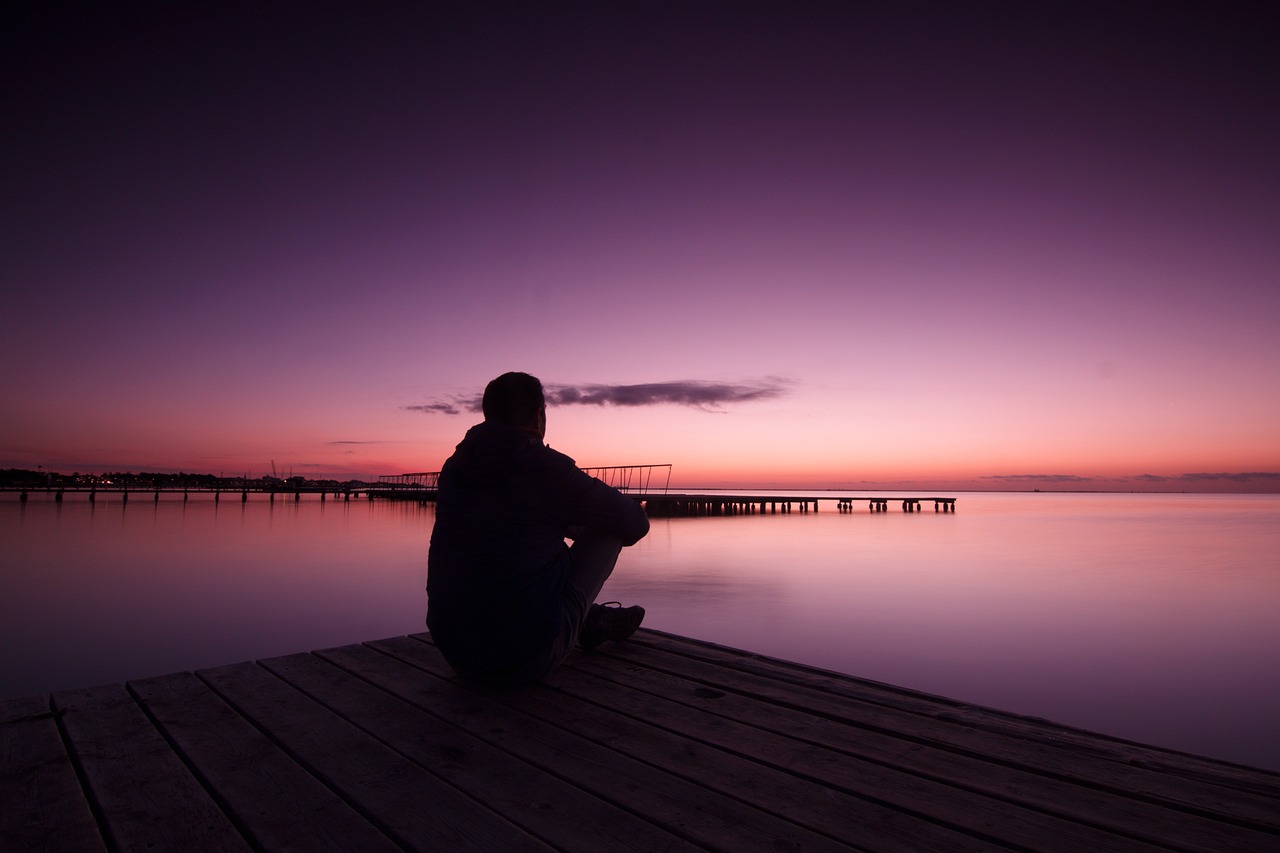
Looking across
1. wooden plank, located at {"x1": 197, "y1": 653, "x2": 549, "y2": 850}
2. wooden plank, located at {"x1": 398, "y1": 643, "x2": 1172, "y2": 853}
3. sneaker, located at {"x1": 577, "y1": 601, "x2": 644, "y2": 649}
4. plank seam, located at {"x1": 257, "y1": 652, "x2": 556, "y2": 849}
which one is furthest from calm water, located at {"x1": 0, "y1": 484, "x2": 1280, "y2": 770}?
wooden plank, located at {"x1": 197, "y1": 653, "x2": 549, "y2": 850}

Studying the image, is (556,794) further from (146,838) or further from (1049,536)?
(1049,536)

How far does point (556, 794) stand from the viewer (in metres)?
1.93

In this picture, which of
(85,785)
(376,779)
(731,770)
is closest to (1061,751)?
(731,770)

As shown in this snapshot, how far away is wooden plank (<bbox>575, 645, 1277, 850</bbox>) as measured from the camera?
1782mm

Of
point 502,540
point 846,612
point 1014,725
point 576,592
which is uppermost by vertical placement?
point 502,540

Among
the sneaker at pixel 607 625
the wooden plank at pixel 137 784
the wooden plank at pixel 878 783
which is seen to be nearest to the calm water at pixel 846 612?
the sneaker at pixel 607 625

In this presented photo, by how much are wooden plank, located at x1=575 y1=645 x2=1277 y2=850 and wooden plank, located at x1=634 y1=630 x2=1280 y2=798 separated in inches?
12.8

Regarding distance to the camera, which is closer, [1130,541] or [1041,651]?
[1041,651]

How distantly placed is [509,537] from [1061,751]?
2131mm

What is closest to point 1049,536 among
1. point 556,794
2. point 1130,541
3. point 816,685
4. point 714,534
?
point 1130,541

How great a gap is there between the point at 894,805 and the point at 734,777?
0.47m

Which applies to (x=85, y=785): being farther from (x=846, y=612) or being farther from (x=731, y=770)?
(x=846, y=612)

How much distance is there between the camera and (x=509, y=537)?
8.48 ft

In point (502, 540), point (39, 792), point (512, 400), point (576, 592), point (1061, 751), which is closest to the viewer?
point (39, 792)
